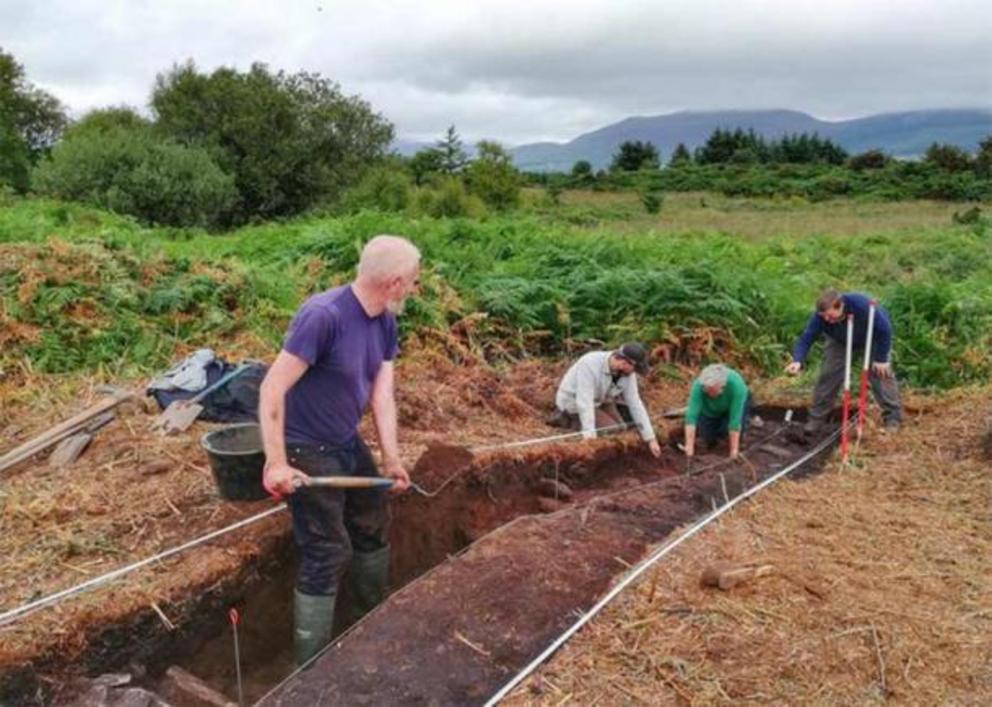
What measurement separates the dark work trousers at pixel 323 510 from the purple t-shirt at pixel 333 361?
0.24 feet

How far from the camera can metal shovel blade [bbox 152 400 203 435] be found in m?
5.89

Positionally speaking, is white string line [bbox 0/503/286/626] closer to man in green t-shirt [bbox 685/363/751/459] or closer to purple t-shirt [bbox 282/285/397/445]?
purple t-shirt [bbox 282/285/397/445]

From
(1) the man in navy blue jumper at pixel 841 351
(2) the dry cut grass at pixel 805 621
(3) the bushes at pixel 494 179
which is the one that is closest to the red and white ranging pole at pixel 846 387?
(1) the man in navy blue jumper at pixel 841 351

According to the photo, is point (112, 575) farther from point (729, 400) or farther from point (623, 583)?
point (729, 400)

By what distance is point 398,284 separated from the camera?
11.8 feet

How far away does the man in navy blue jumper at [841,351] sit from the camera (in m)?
7.00

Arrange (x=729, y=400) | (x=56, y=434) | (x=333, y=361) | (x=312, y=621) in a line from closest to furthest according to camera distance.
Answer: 1. (x=333, y=361)
2. (x=312, y=621)
3. (x=56, y=434)
4. (x=729, y=400)

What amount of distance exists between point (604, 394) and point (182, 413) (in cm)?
317

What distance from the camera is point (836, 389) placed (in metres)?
7.62

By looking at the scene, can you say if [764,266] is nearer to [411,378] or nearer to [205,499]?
[411,378]

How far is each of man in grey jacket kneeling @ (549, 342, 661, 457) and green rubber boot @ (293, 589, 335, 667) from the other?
10.2ft

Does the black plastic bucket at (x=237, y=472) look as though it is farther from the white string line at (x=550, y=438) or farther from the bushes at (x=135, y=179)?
the bushes at (x=135, y=179)

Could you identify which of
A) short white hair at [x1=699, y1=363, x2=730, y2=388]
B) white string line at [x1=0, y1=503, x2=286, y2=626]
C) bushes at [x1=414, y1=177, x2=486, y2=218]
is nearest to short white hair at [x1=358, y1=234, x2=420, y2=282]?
white string line at [x1=0, y1=503, x2=286, y2=626]

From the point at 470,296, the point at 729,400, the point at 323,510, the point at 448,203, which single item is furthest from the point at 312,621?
the point at 448,203
